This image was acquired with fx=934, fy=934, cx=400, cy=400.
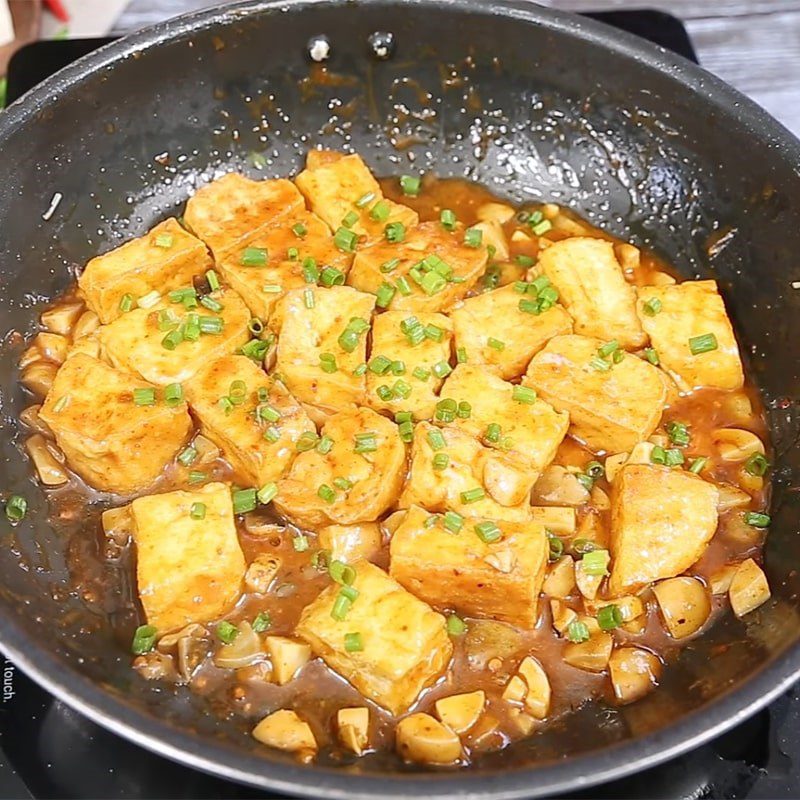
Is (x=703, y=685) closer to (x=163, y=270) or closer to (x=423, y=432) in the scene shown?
(x=423, y=432)

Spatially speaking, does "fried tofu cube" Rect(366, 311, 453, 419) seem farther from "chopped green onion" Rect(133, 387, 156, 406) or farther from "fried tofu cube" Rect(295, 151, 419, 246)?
"chopped green onion" Rect(133, 387, 156, 406)

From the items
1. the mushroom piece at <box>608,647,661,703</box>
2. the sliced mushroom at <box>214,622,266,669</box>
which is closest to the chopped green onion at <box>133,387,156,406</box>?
the sliced mushroom at <box>214,622,266,669</box>

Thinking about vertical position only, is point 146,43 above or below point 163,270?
above

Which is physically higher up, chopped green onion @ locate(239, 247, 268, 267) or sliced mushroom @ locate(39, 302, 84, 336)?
sliced mushroom @ locate(39, 302, 84, 336)

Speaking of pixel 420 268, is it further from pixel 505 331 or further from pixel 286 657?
pixel 286 657

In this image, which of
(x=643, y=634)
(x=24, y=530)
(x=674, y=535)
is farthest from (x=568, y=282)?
(x=24, y=530)

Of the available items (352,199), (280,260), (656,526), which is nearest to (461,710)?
(656,526)
